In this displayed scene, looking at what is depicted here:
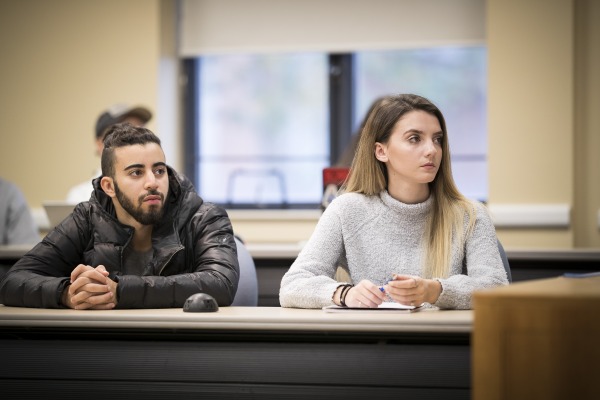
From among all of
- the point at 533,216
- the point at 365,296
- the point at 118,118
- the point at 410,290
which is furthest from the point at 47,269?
the point at 533,216

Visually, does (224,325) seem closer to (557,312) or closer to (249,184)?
(557,312)

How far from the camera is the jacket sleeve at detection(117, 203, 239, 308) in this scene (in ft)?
7.72

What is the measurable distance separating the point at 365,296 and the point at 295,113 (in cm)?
391

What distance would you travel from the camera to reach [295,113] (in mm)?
5988

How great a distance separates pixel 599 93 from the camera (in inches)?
213

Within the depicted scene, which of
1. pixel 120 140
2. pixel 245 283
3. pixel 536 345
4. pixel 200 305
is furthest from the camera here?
pixel 245 283

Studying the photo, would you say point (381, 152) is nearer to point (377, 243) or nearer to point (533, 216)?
point (377, 243)

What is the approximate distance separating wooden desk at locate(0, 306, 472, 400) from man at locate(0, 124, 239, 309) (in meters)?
0.38

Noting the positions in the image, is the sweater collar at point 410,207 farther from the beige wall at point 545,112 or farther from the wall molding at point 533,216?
the beige wall at point 545,112

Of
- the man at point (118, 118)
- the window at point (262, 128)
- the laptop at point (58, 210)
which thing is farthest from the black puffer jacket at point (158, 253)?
the window at point (262, 128)

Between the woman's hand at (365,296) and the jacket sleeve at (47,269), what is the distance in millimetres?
751

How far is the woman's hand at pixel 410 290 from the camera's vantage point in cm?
213

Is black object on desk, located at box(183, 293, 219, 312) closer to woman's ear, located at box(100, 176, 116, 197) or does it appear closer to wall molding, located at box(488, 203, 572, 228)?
woman's ear, located at box(100, 176, 116, 197)

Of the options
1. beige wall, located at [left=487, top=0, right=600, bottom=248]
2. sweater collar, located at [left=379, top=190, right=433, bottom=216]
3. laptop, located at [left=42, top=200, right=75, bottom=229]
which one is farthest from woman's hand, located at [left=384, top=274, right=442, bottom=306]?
beige wall, located at [left=487, top=0, right=600, bottom=248]
